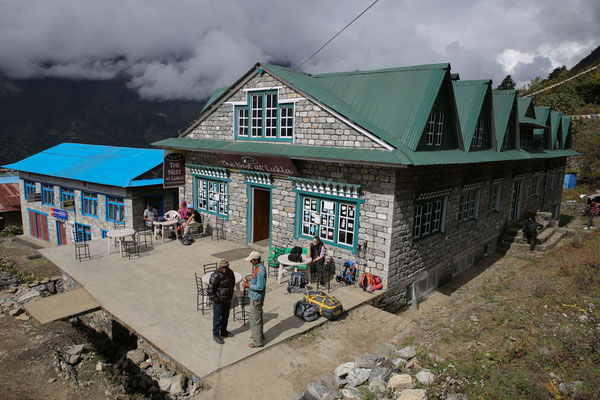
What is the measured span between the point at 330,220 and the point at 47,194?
2075cm

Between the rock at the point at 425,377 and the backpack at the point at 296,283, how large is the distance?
4536mm

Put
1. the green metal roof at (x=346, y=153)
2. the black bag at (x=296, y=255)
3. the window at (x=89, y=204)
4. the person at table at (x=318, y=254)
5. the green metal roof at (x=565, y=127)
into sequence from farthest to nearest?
the green metal roof at (x=565, y=127) → the window at (x=89, y=204) → the person at table at (x=318, y=254) → the black bag at (x=296, y=255) → the green metal roof at (x=346, y=153)

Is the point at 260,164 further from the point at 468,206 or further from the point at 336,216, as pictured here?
the point at 468,206

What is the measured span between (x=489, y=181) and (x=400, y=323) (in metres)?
9.20

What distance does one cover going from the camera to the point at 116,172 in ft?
64.4

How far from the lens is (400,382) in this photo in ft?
19.8

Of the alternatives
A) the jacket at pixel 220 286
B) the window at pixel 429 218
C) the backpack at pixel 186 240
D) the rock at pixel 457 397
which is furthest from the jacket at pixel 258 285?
the backpack at pixel 186 240

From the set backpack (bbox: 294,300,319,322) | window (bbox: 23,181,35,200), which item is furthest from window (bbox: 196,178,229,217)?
window (bbox: 23,181,35,200)

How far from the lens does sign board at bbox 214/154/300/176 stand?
12008 millimetres

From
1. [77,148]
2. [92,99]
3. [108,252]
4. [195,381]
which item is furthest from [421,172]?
[92,99]

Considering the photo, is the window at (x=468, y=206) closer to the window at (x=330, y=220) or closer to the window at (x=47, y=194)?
the window at (x=330, y=220)

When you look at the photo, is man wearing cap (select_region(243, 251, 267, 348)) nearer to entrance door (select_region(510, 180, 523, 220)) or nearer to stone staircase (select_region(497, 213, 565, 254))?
stone staircase (select_region(497, 213, 565, 254))

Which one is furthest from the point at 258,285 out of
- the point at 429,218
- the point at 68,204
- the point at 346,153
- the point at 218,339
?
the point at 68,204

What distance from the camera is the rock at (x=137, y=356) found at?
7.69 m
